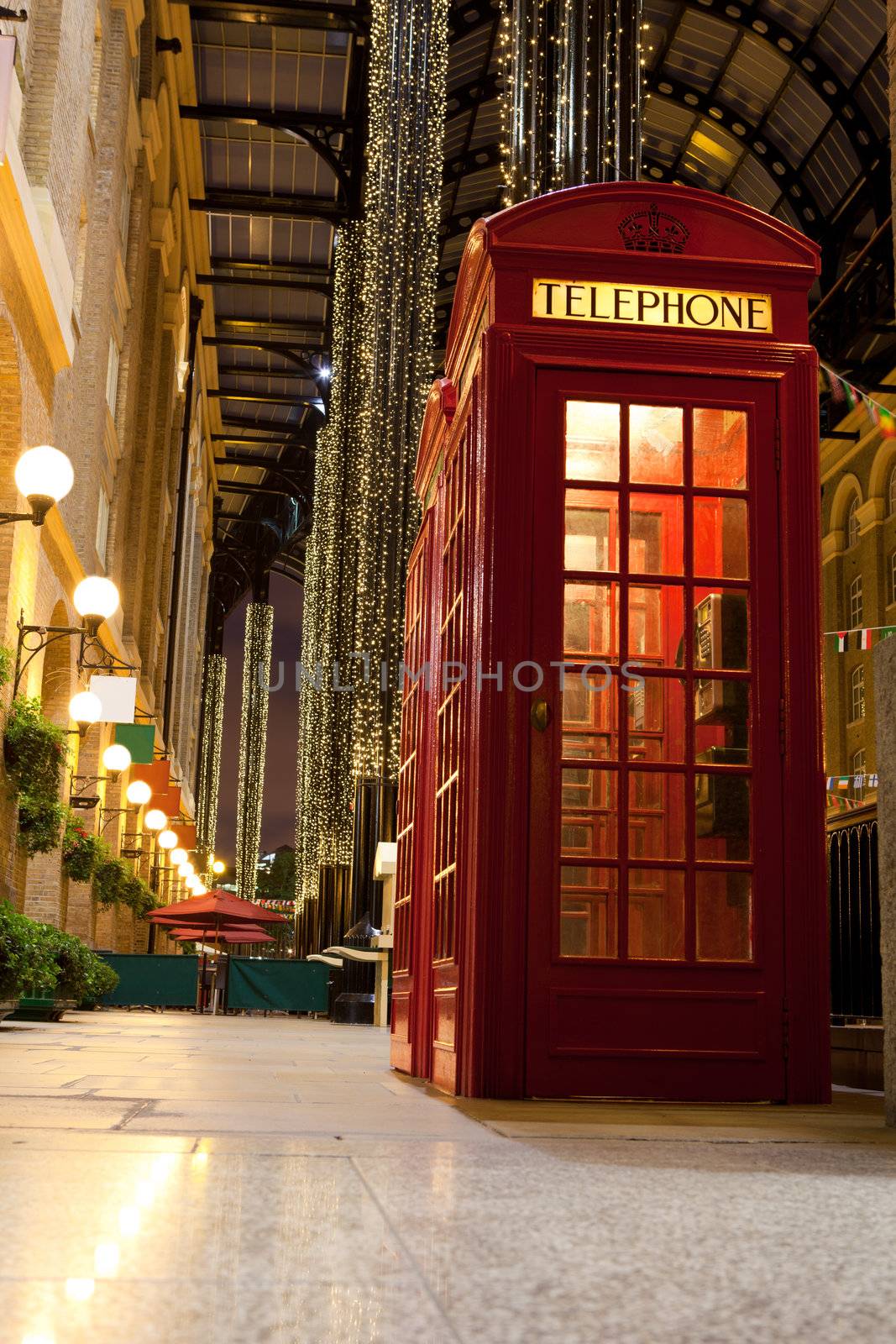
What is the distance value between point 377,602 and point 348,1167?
627 inches

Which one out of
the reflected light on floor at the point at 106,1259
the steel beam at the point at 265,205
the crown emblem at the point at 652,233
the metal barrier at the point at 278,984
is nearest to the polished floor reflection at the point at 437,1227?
the reflected light on floor at the point at 106,1259

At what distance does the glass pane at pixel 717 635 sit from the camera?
5.46m

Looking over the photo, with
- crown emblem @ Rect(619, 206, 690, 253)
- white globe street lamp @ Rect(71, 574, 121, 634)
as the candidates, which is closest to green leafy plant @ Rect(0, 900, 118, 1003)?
white globe street lamp @ Rect(71, 574, 121, 634)

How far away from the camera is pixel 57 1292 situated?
158cm

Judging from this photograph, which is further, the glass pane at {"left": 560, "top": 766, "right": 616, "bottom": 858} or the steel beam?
the steel beam

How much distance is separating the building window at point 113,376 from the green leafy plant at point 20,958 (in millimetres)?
13573

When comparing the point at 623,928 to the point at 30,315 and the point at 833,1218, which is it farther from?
the point at 30,315

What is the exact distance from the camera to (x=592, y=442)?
5.52m

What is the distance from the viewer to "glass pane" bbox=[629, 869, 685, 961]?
5152 millimetres

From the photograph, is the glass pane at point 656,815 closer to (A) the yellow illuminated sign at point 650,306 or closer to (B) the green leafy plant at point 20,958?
(A) the yellow illuminated sign at point 650,306

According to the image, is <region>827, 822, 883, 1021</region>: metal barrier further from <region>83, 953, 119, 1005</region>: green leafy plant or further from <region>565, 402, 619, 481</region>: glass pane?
<region>83, 953, 119, 1005</region>: green leafy plant

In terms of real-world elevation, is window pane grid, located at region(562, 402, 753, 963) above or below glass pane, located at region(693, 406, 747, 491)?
below

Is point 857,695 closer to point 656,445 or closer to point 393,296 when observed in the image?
point 393,296

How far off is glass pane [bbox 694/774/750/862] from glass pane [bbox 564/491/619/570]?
0.90 meters
